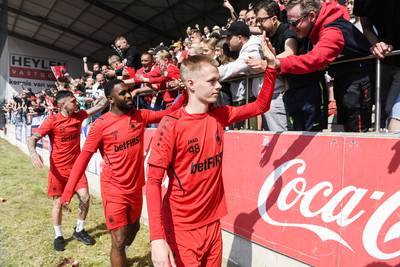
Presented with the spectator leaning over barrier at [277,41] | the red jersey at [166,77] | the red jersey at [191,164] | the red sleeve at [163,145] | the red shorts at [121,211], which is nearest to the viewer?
the red sleeve at [163,145]

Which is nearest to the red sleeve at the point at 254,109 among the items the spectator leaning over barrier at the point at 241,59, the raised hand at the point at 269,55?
the raised hand at the point at 269,55

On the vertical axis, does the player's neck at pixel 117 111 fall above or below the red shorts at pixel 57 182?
above

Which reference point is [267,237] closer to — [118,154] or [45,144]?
[118,154]

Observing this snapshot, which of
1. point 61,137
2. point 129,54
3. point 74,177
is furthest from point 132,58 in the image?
point 74,177

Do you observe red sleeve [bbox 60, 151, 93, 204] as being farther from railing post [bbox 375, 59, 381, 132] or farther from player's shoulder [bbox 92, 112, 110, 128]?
railing post [bbox 375, 59, 381, 132]

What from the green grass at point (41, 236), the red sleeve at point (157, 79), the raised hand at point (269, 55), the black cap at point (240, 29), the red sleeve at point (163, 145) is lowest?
the green grass at point (41, 236)

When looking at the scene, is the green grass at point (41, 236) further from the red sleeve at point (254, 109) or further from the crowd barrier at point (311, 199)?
the red sleeve at point (254, 109)

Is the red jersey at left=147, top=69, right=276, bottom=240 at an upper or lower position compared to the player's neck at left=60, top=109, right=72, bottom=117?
lower

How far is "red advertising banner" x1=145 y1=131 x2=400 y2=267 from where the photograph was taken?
9.73 feet

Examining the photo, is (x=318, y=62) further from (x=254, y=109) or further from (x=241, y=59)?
(x=241, y=59)

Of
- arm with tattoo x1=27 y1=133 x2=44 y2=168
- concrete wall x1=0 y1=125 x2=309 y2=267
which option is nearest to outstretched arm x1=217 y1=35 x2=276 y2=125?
concrete wall x1=0 y1=125 x2=309 y2=267

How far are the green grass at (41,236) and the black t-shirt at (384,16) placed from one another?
401cm

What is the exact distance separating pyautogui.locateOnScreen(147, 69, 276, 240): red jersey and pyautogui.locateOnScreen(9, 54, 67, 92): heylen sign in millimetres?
39224

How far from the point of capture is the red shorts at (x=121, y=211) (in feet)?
14.3
